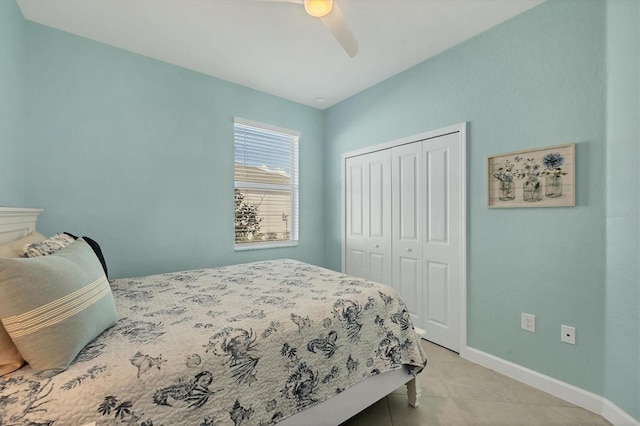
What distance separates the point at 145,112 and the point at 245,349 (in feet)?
7.88

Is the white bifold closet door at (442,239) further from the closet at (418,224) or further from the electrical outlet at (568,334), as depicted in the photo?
the electrical outlet at (568,334)

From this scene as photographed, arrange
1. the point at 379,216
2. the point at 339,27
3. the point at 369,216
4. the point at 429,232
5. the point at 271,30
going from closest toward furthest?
the point at 339,27
the point at 271,30
the point at 429,232
the point at 379,216
the point at 369,216

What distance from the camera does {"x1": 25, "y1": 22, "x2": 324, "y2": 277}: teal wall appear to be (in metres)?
2.07

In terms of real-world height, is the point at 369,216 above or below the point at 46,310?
above

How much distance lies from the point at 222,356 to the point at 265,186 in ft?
7.89

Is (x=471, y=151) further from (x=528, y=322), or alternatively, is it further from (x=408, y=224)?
(x=528, y=322)

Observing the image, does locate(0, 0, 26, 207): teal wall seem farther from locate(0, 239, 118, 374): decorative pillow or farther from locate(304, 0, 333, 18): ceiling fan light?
locate(304, 0, 333, 18): ceiling fan light

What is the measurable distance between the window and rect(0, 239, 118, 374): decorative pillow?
6.78 ft

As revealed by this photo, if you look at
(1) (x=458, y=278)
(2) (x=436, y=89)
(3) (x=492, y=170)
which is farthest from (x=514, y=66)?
(1) (x=458, y=278)

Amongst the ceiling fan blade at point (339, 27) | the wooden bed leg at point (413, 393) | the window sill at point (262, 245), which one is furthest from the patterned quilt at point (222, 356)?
the ceiling fan blade at point (339, 27)

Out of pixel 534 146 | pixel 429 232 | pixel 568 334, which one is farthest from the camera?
pixel 429 232

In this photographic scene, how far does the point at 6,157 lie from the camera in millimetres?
1681

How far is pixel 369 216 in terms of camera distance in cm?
314

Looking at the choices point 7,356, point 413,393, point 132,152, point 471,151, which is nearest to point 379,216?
point 471,151
